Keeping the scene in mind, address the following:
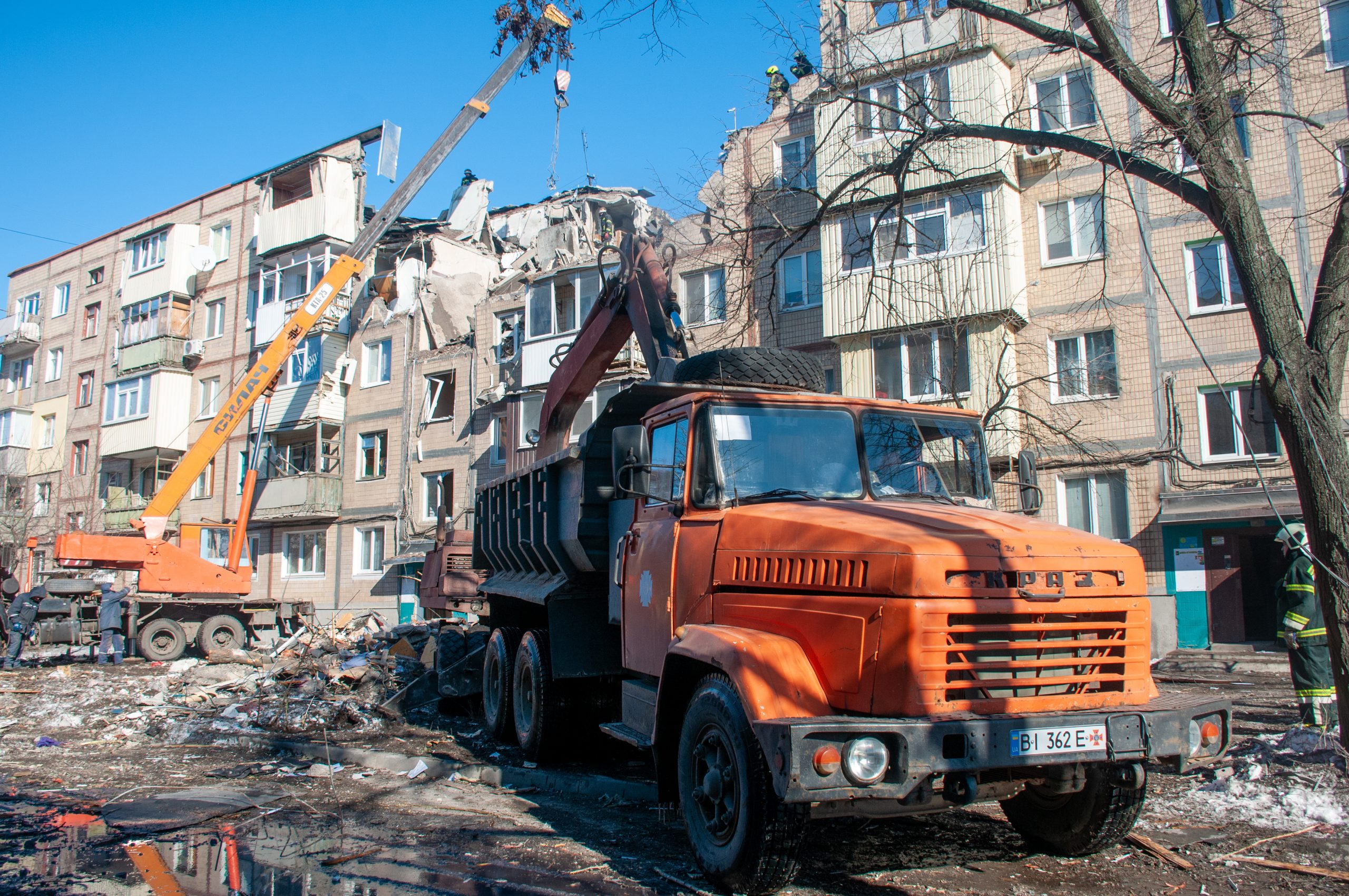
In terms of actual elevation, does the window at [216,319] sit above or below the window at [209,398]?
above

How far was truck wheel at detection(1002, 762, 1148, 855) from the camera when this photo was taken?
15.5ft

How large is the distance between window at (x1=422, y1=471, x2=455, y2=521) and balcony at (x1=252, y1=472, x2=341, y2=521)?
3401 mm

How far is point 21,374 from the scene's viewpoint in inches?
1731

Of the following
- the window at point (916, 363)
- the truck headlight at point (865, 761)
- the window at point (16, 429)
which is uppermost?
the window at point (16, 429)

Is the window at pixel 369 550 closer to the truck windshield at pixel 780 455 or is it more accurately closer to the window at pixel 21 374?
the window at pixel 21 374

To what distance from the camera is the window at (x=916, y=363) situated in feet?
60.1

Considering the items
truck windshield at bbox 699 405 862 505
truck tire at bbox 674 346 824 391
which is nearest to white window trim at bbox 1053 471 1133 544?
truck tire at bbox 674 346 824 391

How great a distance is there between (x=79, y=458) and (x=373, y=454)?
1817 centimetres

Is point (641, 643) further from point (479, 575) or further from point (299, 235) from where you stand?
point (299, 235)

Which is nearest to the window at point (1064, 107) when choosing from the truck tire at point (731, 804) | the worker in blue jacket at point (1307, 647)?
the worker in blue jacket at point (1307, 647)

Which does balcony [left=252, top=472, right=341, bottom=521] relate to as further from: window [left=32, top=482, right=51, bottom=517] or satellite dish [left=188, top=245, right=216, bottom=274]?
window [left=32, top=482, right=51, bottom=517]

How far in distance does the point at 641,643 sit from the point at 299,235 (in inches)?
1198

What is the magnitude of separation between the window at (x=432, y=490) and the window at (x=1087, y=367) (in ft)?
57.9

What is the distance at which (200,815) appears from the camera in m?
5.99
